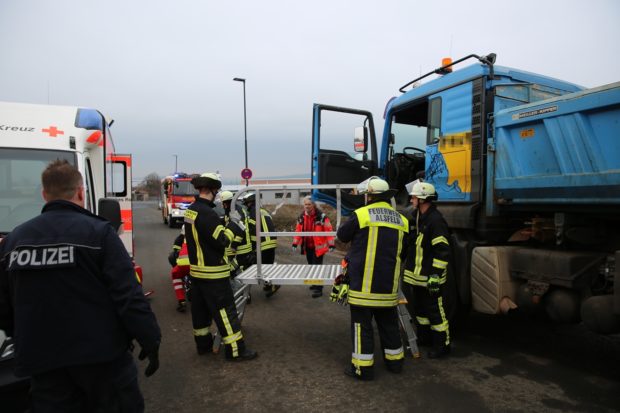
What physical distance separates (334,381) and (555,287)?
209 cm

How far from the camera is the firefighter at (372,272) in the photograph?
3680 millimetres

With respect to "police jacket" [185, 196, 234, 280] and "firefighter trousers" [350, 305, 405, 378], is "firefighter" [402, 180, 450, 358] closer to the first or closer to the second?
"firefighter trousers" [350, 305, 405, 378]

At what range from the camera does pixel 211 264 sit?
412cm

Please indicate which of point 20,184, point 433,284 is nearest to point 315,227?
point 433,284

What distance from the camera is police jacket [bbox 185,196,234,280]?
403 cm

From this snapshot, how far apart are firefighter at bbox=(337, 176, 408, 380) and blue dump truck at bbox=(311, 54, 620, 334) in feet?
3.00

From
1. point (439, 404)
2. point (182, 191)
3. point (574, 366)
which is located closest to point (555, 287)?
point (574, 366)

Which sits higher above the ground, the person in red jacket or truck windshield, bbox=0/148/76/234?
truck windshield, bbox=0/148/76/234

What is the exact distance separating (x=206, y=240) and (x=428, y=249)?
219cm

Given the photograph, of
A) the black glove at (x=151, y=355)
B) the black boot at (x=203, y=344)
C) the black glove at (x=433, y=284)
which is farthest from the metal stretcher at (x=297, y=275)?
the black glove at (x=151, y=355)

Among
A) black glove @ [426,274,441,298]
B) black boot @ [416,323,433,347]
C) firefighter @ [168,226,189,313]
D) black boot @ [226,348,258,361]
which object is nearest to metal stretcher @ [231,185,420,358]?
black boot @ [416,323,433,347]

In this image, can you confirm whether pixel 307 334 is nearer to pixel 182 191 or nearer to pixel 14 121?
pixel 14 121

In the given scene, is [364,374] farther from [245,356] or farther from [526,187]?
[526,187]

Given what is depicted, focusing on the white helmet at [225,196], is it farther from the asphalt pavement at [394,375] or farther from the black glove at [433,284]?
the black glove at [433,284]
